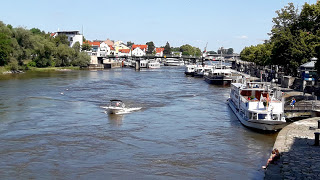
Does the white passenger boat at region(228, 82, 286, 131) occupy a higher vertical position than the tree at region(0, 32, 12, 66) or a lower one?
lower

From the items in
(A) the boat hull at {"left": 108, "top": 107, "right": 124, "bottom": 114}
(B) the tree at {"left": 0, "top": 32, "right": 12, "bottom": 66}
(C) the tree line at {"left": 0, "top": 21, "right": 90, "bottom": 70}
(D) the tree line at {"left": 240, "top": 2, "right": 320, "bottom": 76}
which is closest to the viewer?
(A) the boat hull at {"left": 108, "top": 107, "right": 124, "bottom": 114}

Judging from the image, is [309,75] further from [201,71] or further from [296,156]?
[201,71]

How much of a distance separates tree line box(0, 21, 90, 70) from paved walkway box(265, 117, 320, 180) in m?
86.0

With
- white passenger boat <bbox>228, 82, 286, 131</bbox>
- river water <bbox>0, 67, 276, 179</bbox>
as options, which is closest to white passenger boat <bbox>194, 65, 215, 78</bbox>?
river water <bbox>0, 67, 276, 179</bbox>

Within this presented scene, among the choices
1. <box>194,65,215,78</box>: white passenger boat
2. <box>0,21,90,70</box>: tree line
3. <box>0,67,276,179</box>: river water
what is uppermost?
<box>0,21,90,70</box>: tree line

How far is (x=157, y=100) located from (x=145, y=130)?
845 inches

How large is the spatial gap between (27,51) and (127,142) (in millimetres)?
87409

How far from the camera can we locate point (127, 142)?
105 feet

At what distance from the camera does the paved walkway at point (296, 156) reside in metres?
21.5

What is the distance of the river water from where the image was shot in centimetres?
2509

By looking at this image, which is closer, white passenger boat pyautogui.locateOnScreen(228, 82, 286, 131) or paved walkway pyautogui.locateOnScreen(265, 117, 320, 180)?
paved walkway pyautogui.locateOnScreen(265, 117, 320, 180)

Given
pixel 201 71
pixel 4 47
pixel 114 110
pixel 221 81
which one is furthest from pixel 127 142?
pixel 201 71

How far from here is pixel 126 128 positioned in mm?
37375

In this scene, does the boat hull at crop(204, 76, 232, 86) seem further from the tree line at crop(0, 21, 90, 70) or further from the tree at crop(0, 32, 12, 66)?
the tree line at crop(0, 21, 90, 70)
